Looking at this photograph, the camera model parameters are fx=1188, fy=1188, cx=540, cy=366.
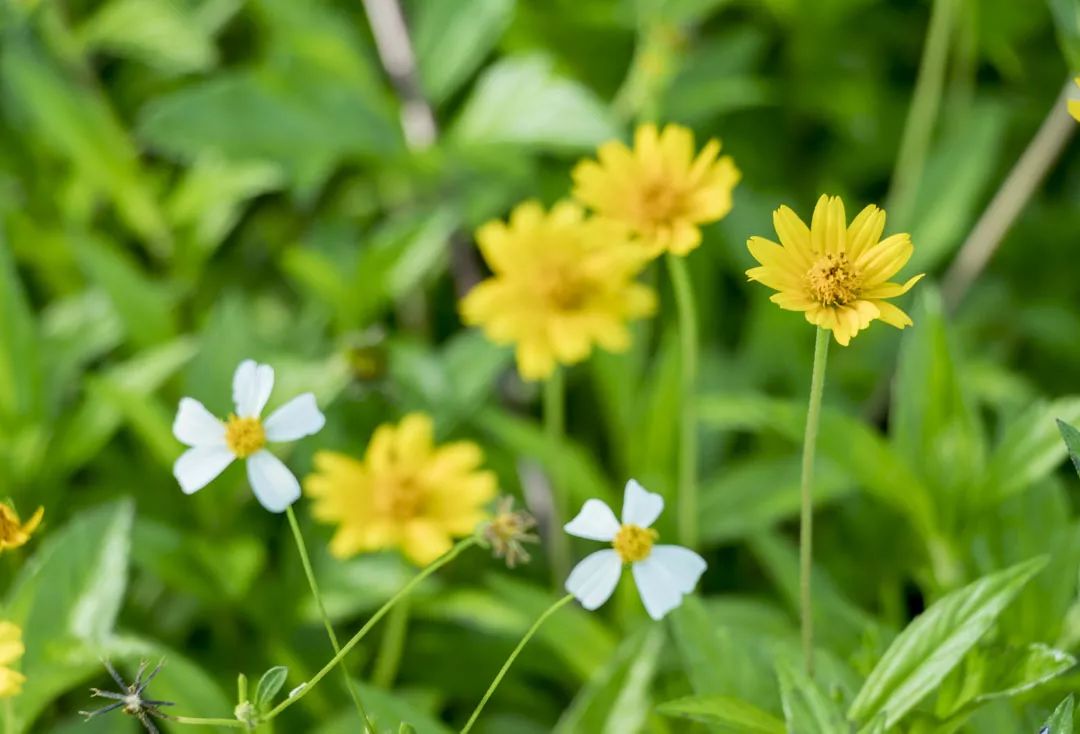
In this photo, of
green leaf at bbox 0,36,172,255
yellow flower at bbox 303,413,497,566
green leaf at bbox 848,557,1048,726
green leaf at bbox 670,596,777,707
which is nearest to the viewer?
green leaf at bbox 848,557,1048,726

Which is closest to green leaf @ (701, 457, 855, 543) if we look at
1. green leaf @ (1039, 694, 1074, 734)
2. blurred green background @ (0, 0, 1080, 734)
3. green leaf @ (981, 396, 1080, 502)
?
blurred green background @ (0, 0, 1080, 734)

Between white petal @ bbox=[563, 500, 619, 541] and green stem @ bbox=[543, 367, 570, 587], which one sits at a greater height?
green stem @ bbox=[543, 367, 570, 587]

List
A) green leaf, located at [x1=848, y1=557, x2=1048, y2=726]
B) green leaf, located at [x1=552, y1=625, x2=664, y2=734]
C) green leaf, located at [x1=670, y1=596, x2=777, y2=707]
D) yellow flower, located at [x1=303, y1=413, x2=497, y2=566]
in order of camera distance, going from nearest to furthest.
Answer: green leaf, located at [x1=848, y1=557, x2=1048, y2=726] → green leaf, located at [x1=670, y1=596, x2=777, y2=707] → green leaf, located at [x1=552, y1=625, x2=664, y2=734] → yellow flower, located at [x1=303, y1=413, x2=497, y2=566]

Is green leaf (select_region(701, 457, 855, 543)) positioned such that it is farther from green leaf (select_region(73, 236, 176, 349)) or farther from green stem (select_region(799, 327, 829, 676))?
green leaf (select_region(73, 236, 176, 349))

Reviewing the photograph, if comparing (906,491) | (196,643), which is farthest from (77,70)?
(906,491)

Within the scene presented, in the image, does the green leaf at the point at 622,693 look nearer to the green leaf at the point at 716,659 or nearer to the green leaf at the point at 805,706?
the green leaf at the point at 716,659

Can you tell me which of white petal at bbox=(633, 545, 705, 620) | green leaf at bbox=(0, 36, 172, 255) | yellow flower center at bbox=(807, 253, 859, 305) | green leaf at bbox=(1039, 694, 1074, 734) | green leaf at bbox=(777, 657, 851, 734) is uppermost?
green leaf at bbox=(0, 36, 172, 255)

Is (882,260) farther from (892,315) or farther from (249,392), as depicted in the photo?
(249,392)

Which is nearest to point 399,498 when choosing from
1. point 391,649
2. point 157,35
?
point 391,649

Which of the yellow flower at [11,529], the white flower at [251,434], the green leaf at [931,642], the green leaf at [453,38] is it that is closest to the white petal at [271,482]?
the white flower at [251,434]
